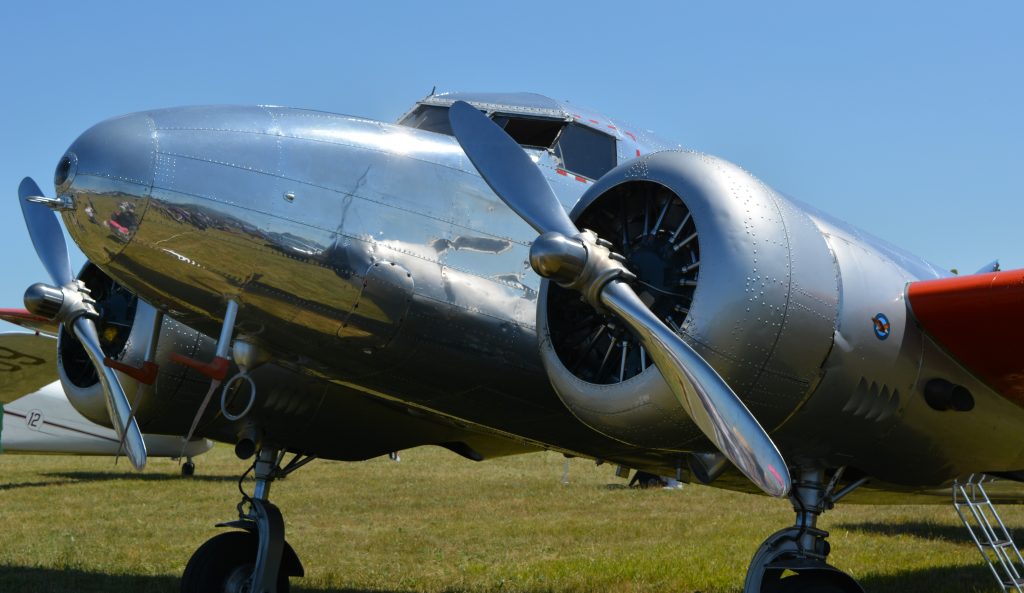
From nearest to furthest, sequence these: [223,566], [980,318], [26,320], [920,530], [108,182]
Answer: [108,182] → [980,318] → [223,566] → [26,320] → [920,530]

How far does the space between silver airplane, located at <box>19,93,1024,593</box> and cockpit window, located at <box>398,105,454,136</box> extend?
0.03 m

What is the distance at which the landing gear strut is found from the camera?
8523mm

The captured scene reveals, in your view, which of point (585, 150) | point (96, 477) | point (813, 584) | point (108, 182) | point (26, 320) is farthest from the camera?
point (96, 477)

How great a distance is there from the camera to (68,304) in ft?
27.5

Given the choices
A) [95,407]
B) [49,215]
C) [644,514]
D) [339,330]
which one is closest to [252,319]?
[339,330]

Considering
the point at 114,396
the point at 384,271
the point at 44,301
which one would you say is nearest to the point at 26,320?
the point at 44,301

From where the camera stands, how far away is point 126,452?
25.9 feet

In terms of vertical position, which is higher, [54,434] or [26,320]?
[26,320]

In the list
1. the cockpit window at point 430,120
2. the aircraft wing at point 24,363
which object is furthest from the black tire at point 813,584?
the aircraft wing at point 24,363

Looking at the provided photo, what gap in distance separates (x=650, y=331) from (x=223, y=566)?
4.84 m

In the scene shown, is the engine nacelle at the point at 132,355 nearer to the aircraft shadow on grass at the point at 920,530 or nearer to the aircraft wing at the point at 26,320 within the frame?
the aircraft wing at the point at 26,320

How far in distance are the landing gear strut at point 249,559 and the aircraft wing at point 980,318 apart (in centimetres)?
531

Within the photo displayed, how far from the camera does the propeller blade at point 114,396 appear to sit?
7836mm

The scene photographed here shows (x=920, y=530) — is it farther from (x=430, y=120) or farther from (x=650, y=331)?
(x=650, y=331)
